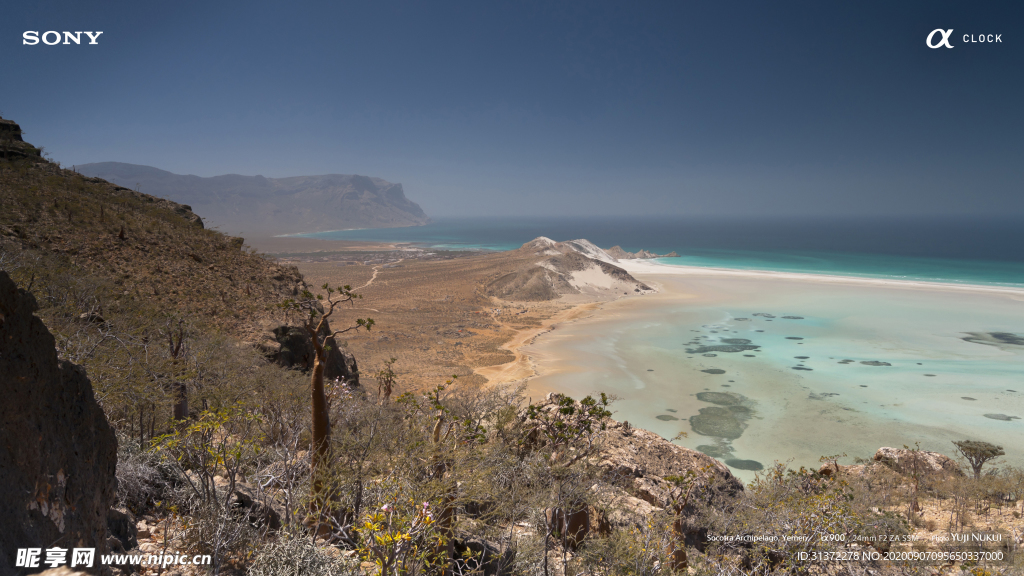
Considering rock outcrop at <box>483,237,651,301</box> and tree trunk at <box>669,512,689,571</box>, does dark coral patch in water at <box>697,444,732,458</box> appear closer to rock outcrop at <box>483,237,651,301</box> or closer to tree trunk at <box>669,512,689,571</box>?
tree trunk at <box>669,512,689,571</box>

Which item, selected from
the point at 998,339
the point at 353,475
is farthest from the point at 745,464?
the point at 998,339

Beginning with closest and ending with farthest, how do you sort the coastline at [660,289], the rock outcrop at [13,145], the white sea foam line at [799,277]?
1. the rock outcrop at [13,145]
2. the coastline at [660,289]
3. the white sea foam line at [799,277]

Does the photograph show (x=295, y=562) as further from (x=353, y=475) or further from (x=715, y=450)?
A: (x=715, y=450)

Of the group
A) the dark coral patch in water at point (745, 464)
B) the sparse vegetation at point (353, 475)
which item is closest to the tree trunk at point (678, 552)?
the sparse vegetation at point (353, 475)

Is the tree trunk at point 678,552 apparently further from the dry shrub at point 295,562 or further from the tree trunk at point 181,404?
the tree trunk at point 181,404

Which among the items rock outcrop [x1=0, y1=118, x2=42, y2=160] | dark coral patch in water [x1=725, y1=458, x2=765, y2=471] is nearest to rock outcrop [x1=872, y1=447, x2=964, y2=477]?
dark coral patch in water [x1=725, y1=458, x2=765, y2=471]

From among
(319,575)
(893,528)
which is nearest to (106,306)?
(319,575)
